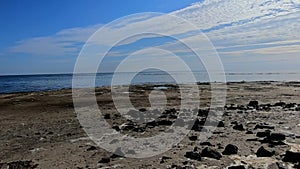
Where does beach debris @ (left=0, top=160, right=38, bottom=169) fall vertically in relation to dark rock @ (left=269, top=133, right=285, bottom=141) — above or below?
below

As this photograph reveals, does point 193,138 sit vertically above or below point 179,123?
below

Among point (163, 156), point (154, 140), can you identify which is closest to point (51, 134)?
point (154, 140)

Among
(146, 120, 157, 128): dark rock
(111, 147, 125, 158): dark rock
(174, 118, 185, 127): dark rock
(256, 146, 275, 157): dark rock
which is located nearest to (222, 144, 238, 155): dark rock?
(256, 146, 275, 157): dark rock

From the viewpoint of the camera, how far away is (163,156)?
1095 cm

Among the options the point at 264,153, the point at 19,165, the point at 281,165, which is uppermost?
the point at 264,153

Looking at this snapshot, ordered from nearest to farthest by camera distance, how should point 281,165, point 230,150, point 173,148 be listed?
1. point 281,165
2. point 230,150
3. point 173,148

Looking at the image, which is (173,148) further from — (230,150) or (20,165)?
(20,165)

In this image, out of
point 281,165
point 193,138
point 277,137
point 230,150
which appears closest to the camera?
point 281,165

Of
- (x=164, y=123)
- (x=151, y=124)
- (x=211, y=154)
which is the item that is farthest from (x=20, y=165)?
(x=164, y=123)

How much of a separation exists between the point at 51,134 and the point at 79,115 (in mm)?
6032

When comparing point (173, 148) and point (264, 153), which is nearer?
point (264, 153)

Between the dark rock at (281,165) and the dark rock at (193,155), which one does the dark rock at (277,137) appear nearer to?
the dark rock at (281,165)

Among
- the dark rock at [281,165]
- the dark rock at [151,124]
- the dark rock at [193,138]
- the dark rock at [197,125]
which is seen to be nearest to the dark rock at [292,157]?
the dark rock at [281,165]

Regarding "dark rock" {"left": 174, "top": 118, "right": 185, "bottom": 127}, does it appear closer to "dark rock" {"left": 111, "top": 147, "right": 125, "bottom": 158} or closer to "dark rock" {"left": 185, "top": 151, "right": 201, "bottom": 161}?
"dark rock" {"left": 111, "top": 147, "right": 125, "bottom": 158}
